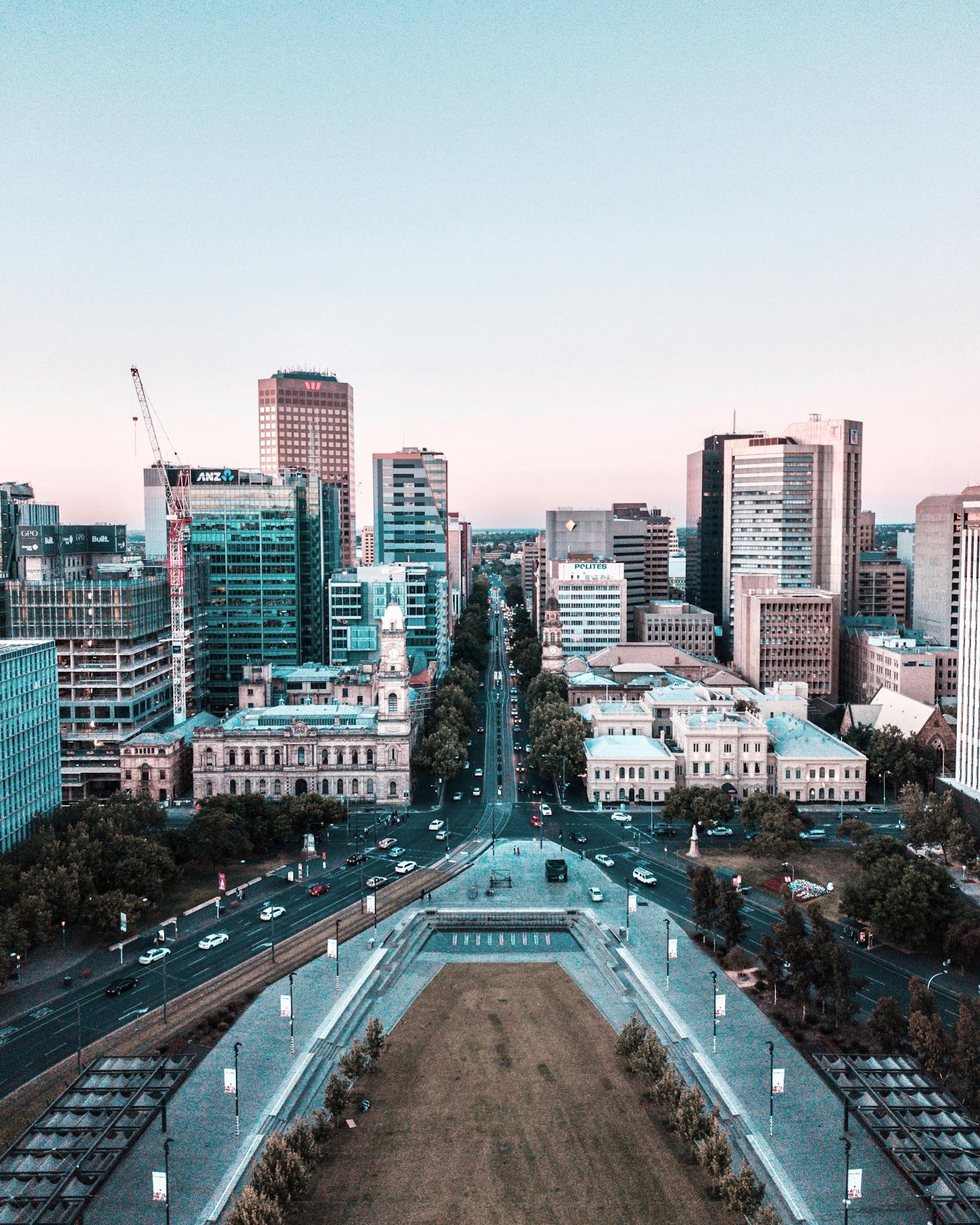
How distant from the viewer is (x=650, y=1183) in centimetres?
6044

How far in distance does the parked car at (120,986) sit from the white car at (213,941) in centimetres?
856

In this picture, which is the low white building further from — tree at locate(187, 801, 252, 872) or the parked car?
the parked car

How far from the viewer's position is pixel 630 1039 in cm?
7300

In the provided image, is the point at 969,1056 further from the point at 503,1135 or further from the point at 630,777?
the point at 630,777

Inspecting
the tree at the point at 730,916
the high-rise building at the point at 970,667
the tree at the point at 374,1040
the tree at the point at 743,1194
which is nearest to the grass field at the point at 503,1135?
the tree at the point at 374,1040

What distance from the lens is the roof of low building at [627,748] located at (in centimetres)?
14462

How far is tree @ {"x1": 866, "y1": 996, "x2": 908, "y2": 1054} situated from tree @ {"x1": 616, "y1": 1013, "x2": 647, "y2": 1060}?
16.8 meters

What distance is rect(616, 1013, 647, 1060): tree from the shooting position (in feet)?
238

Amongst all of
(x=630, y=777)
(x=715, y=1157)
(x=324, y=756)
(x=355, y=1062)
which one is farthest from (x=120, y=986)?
(x=630, y=777)

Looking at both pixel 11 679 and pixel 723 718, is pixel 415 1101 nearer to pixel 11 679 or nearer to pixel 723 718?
pixel 11 679

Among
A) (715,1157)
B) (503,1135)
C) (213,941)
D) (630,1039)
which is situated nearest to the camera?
(715,1157)

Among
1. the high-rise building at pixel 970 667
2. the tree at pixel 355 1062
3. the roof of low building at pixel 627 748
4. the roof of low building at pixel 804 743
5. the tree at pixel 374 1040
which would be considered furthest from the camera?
the roof of low building at pixel 627 748

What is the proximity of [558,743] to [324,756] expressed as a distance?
36284mm

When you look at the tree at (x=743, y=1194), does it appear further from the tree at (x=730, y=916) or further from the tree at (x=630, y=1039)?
the tree at (x=730, y=916)
